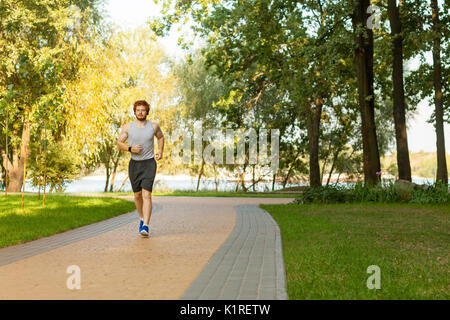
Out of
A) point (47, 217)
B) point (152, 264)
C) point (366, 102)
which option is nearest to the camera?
point (152, 264)

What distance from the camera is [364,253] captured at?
6449mm

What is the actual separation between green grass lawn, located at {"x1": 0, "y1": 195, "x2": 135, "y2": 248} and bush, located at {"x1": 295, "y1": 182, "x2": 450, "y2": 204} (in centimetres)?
612

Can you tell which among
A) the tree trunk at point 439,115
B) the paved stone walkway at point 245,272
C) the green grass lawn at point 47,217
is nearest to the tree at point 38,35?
the green grass lawn at point 47,217

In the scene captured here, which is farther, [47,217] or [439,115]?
[439,115]

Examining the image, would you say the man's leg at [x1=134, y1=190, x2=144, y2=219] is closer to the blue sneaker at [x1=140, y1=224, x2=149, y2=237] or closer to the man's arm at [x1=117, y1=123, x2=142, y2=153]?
the blue sneaker at [x1=140, y1=224, x2=149, y2=237]

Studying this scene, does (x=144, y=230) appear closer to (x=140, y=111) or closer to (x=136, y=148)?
(x=136, y=148)

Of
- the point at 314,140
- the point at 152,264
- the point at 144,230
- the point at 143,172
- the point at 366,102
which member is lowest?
the point at 152,264

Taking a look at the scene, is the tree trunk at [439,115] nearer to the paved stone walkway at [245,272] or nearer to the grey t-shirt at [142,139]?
the paved stone walkway at [245,272]

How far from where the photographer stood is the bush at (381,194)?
15307mm

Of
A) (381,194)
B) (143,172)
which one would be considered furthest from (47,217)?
(381,194)

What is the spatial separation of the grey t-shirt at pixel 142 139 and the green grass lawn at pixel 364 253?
109 inches

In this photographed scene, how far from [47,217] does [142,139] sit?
4168 millimetres

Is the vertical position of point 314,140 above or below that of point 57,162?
above

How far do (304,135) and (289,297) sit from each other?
2783cm
